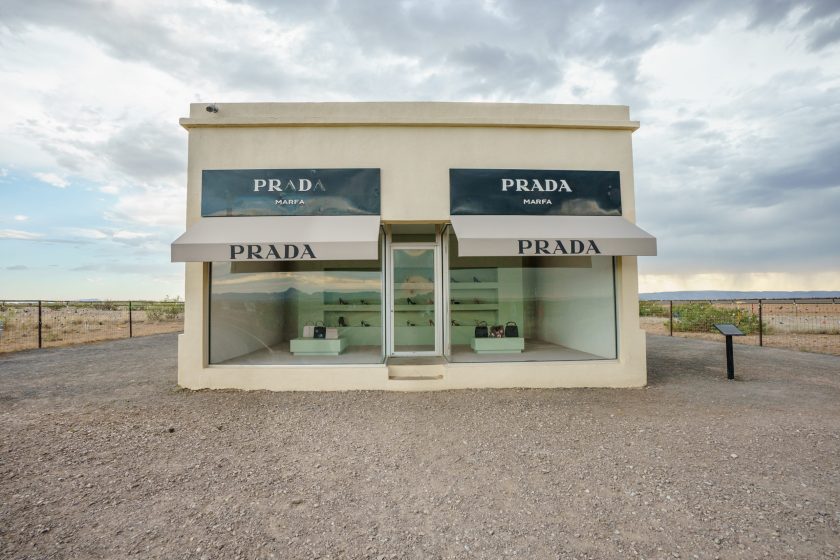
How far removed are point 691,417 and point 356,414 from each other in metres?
4.42

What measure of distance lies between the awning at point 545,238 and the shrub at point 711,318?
12713 millimetres

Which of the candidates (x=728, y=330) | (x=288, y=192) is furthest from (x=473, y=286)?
(x=728, y=330)

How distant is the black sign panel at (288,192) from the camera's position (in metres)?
6.91

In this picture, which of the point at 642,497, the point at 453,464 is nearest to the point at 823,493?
the point at 642,497

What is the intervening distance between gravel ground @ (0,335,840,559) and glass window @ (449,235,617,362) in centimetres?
107

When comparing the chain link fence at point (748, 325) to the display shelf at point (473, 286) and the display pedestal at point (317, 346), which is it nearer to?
the display shelf at point (473, 286)

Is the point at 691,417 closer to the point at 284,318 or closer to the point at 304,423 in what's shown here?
the point at 304,423

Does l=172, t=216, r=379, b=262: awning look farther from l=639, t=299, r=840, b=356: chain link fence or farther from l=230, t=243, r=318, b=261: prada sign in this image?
l=639, t=299, r=840, b=356: chain link fence

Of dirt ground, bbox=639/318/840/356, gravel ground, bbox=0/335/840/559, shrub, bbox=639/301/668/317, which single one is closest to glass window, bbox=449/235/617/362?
gravel ground, bbox=0/335/840/559

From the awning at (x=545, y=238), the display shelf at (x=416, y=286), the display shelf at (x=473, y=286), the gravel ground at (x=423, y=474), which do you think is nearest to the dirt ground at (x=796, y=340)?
the gravel ground at (x=423, y=474)

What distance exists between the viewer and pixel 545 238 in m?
6.43

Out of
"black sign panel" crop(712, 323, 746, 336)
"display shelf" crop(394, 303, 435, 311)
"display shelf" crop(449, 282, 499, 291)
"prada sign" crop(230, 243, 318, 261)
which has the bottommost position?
"black sign panel" crop(712, 323, 746, 336)

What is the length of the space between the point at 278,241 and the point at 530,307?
4788mm

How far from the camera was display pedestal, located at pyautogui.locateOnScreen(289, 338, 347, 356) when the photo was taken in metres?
7.24
